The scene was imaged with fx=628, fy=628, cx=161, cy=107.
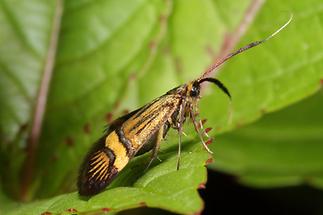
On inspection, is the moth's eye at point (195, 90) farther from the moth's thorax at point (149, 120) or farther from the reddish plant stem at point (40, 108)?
the reddish plant stem at point (40, 108)

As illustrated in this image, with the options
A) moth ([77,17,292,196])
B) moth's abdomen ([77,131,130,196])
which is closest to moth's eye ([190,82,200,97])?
moth ([77,17,292,196])

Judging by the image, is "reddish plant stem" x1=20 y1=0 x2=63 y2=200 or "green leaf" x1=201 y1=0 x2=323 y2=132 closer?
"green leaf" x1=201 y1=0 x2=323 y2=132

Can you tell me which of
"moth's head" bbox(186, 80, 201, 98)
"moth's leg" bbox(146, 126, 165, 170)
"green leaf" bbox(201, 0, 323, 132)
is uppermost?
"moth's head" bbox(186, 80, 201, 98)

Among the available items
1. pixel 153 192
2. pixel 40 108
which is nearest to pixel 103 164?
pixel 153 192

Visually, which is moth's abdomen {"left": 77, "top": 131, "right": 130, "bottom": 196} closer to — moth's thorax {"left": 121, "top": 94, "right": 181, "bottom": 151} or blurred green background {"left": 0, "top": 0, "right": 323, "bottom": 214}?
moth's thorax {"left": 121, "top": 94, "right": 181, "bottom": 151}

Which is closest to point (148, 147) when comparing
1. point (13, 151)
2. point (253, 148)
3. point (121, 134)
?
point (121, 134)

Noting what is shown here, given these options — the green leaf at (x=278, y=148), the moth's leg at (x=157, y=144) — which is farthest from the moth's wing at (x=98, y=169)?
the green leaf at (x=278, y=148)

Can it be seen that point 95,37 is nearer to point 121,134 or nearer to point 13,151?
point 13,151
